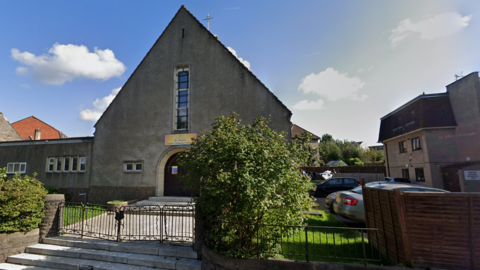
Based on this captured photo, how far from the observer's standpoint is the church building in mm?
14305

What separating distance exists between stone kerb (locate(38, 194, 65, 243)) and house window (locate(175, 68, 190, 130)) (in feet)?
25.1

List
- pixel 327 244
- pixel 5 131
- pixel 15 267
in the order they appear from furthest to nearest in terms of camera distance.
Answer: pixel 5 131, pixel 15 267, pixel 327 244

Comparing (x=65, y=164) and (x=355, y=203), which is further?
(x=65, y=164)

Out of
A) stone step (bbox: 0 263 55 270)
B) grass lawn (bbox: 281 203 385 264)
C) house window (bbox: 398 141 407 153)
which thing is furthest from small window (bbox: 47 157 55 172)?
house window (bbox: 398 141 407 153)

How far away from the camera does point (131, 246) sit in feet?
22.5

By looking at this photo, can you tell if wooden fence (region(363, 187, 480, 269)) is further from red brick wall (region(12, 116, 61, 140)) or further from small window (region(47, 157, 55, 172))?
red brick wall (region(12, 116, 61, 140))

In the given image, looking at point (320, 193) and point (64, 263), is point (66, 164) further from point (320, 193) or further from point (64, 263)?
point (320, 193)

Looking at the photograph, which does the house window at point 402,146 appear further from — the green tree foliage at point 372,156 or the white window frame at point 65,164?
the white window frame at point 65,164

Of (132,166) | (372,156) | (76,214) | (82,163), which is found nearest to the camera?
(76,214)

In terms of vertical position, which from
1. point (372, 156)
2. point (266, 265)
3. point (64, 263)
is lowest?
point (64, 263)

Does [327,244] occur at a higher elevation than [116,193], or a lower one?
lower

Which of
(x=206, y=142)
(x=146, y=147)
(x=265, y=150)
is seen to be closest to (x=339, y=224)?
(x=265, y=150)

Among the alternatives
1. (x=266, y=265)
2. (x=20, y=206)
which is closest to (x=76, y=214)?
(x=20, y=206)

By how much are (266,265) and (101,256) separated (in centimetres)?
496
